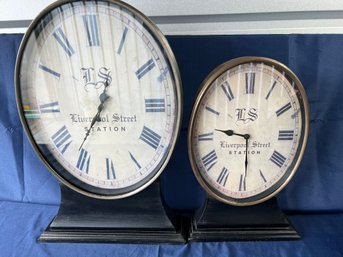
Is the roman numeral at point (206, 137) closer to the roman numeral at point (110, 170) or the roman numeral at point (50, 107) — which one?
the roman numeral at point (110, 170)

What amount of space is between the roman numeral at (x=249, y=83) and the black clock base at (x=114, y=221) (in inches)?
13.3

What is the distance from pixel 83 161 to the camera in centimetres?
75

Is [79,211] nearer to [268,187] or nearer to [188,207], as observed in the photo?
[188,207]

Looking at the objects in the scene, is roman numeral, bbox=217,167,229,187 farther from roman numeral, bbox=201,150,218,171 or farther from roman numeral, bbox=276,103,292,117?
roman numeral, bbox=276,103,292,117

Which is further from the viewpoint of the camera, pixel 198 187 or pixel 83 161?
pixel 198 187

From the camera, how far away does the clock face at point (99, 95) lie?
65cm

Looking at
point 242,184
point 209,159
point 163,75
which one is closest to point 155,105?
point 163,75

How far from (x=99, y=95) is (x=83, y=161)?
18 centimetres

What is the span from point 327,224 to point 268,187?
0.25 meters

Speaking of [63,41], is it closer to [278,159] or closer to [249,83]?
[249,83]

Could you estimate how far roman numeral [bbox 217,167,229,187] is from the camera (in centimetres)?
74

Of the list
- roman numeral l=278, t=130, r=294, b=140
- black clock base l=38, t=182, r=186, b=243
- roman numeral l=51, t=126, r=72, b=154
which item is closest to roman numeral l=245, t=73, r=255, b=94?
roman numeral l=278, t=130, r=294, b=140

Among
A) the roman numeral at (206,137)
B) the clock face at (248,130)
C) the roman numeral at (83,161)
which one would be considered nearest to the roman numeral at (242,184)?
the clock face at (248,130)

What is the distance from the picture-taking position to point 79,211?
80 centimetres
